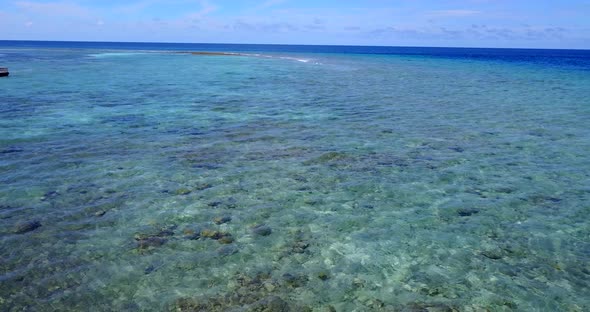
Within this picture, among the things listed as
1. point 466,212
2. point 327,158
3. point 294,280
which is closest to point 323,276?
point 294,280

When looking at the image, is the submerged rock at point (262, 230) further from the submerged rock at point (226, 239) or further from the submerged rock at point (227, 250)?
the submerged rock at point (227, 250)

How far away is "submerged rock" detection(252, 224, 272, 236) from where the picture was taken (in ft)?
32.5

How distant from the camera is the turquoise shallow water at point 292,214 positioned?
7.71 meters

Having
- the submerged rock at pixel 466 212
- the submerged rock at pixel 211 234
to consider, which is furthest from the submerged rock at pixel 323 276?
the submerged rock at pixel 466 212

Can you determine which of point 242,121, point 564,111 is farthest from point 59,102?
point 564,111

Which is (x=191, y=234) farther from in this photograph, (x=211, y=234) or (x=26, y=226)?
(x=26, y=226)

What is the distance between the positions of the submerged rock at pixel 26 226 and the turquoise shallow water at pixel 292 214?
0.19 feet

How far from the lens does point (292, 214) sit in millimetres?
11008

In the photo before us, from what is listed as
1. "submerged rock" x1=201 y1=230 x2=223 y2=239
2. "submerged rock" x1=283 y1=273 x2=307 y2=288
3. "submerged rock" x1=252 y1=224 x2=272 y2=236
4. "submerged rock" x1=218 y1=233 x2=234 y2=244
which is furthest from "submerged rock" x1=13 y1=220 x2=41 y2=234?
"submerged rock" x1=283 y1=273 x2=307 y2=288

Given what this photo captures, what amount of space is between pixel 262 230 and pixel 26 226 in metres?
5.44

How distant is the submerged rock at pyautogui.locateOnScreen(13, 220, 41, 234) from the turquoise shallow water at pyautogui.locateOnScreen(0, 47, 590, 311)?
0.06m

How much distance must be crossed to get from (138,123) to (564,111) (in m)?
25.6

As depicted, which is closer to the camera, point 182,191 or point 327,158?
point 182,191

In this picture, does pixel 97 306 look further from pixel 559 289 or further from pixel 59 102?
pixel 59 102
